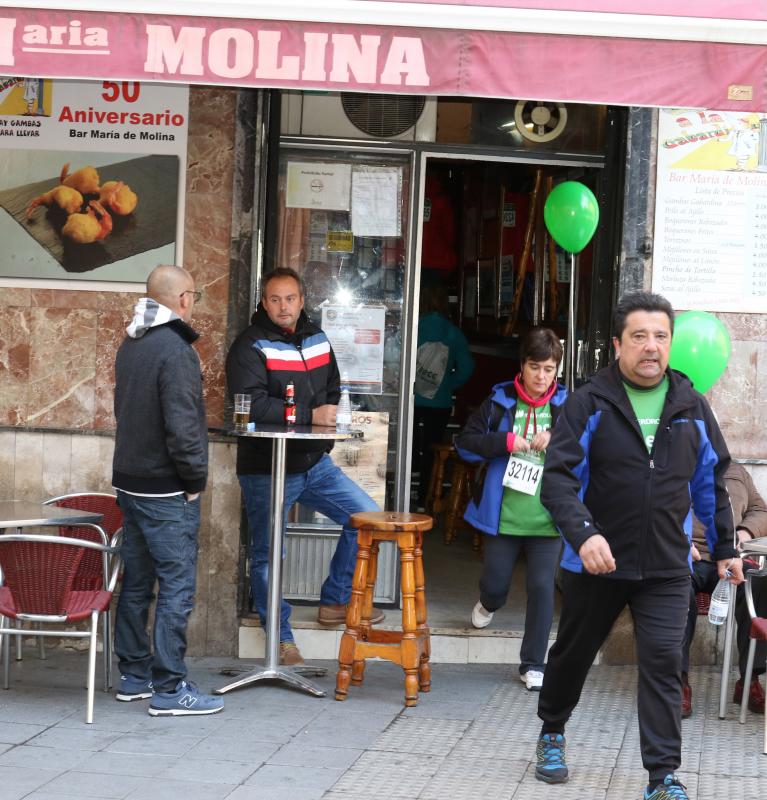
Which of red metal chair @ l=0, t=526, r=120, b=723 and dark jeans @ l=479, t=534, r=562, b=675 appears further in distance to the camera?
dark jeans @ l=479, t=534, r=562, b=675

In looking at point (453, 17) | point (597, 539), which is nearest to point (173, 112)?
point (453, 17)

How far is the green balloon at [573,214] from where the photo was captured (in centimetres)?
651

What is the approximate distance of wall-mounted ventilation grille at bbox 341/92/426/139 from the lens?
6.95 m

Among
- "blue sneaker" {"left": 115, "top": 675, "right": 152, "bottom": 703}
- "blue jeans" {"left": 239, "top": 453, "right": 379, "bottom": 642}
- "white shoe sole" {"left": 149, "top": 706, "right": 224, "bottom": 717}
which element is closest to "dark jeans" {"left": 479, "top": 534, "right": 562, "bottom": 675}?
"blue jeans" {"left": 239, "top": 453, "right": 379, "bottom": 642}

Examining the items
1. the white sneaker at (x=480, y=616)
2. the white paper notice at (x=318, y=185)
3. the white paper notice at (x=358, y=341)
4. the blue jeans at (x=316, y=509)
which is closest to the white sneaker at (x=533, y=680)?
the white sneaker at (x=480, y=616)

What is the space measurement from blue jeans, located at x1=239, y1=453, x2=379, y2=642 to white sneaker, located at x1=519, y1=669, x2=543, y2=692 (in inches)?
39.7

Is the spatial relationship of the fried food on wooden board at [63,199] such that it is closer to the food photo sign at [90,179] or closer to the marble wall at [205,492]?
the food photo sign at [90,179]

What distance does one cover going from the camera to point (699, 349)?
236 inches

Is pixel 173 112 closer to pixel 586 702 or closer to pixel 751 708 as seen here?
pixel 586 702

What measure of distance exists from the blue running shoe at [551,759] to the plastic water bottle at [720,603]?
92cm

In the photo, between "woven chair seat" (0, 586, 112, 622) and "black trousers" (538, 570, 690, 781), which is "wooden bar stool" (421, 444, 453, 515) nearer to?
"woven chair seat" (0, 586, 112, 622)

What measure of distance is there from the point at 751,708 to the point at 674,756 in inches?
68.7

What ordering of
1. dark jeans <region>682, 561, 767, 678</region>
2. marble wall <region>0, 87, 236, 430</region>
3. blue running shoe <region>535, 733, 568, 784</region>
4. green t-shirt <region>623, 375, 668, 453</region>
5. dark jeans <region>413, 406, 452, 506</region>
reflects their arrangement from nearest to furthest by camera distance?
green t-shirt <region>623, 375, 668, 453</region> → blue running shoe <region>535, 733, 568, 784</region> → dark jeans <region>682, 561, 767, 678</region> → marble wall <region>0, 87, 236, 430</region> → dark jeans <region>413, 406, 452, 506</region>

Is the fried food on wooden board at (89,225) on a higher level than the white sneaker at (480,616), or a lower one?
higher
